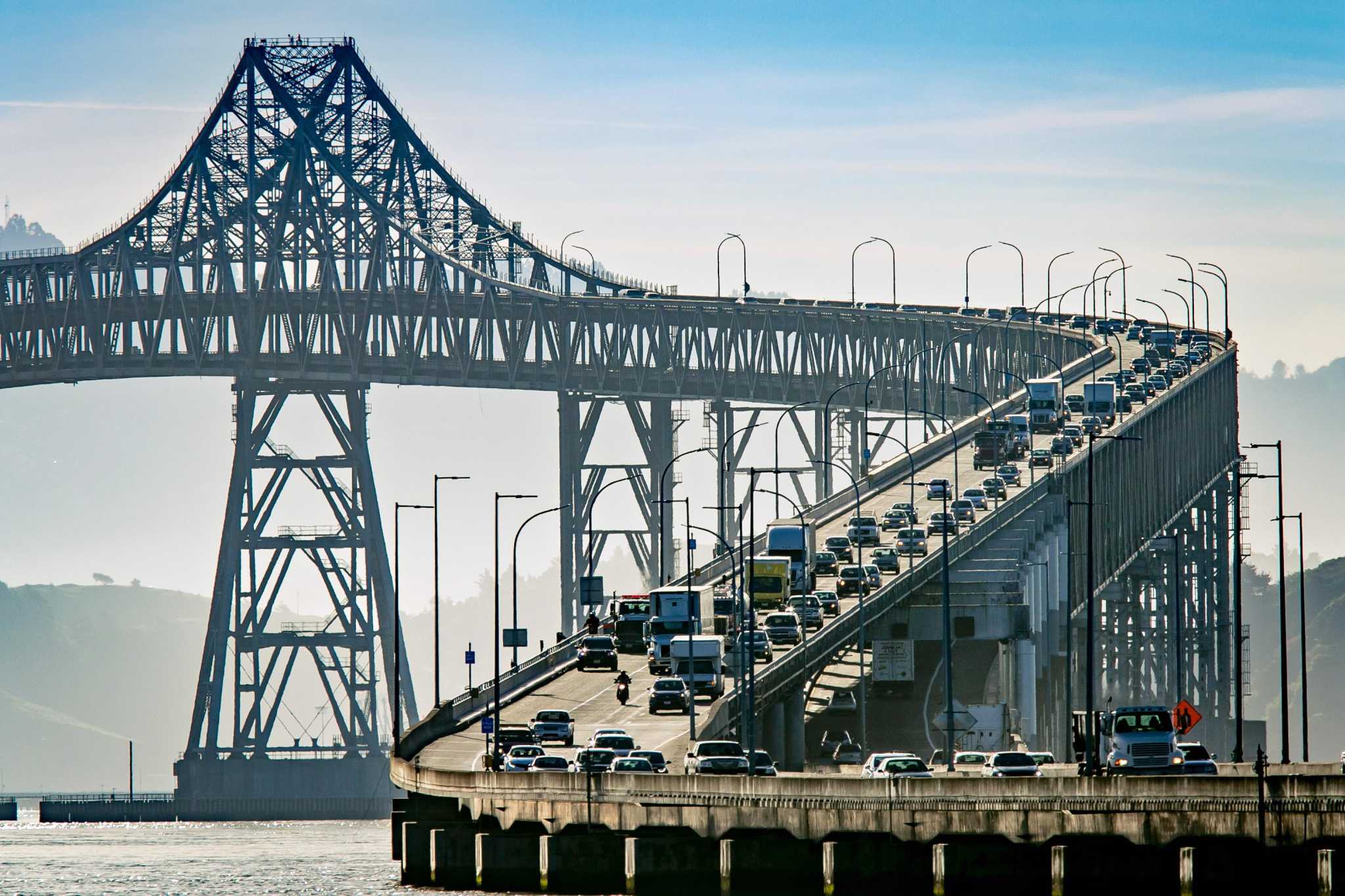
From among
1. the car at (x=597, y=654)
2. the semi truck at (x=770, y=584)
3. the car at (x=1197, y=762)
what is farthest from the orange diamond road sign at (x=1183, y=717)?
the semi truck at (x=770, y=584)

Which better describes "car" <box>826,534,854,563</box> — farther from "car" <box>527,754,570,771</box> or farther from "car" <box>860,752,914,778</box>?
"car" <box>860,752,914,778</box>

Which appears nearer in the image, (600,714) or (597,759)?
(597,759)

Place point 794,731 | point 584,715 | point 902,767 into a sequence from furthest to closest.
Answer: point 794,731, point 584,715, point 902,767

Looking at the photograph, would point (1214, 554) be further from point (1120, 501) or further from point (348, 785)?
point (348, 785)

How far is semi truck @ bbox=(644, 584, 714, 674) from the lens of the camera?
10844 cm

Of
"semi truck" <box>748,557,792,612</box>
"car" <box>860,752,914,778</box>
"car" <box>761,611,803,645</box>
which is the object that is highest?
"semi truck" <box>748,557,792,612</box>

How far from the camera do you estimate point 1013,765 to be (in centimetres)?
7350

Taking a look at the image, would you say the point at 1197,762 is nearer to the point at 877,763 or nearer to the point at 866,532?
the point at 877,763

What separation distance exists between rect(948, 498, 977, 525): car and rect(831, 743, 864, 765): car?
19.0m

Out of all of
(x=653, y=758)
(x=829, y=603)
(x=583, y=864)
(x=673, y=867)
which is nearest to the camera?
(x=673, y=867)

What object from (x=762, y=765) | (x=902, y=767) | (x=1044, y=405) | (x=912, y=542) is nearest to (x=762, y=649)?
(x=912, y=542)

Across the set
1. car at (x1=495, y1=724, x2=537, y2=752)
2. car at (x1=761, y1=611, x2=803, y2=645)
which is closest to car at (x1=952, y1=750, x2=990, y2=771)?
car at (x1=495, y1=724, x2=537, y2=752)

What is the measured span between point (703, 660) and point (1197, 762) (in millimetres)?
33382

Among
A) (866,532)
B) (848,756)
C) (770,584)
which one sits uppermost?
(866,532)
